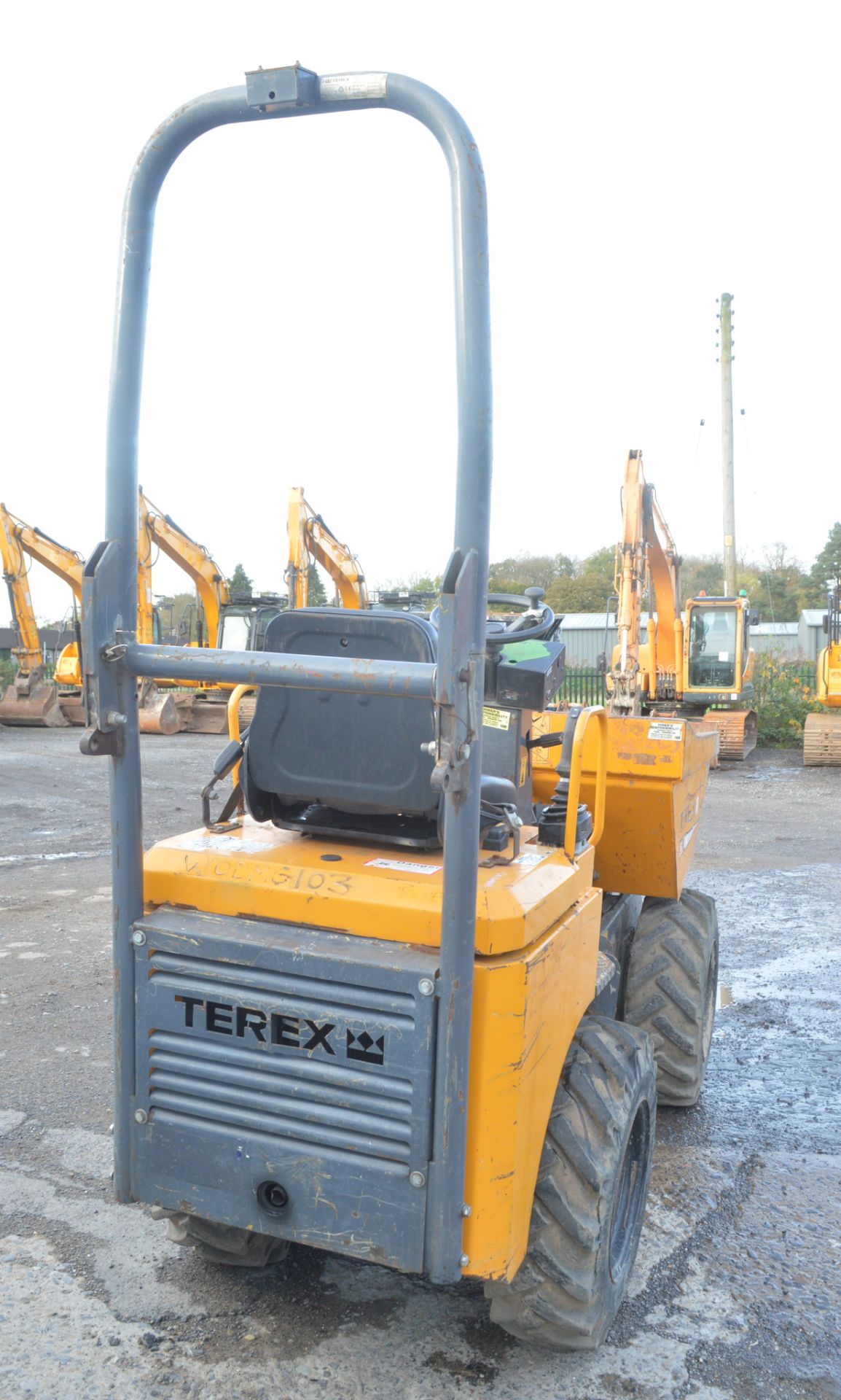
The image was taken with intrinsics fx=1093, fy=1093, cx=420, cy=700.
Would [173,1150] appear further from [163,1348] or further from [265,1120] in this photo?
[163,1348]

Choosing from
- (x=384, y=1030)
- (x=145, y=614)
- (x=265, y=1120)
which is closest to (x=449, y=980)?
(x=384, y=1030)

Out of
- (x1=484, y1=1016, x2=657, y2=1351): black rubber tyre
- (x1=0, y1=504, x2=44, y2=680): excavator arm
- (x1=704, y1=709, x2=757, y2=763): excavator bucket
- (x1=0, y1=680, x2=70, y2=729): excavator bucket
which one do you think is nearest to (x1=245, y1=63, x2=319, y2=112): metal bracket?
(x1=484, y1=1016, x2=657, y2=1351): black rubber tyre

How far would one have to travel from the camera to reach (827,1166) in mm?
3811

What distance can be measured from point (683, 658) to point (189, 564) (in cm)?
940

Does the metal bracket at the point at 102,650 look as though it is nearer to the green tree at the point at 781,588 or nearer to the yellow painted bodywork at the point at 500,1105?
the yellow painted bodywork at the point at 500,1105

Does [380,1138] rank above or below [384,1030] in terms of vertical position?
below

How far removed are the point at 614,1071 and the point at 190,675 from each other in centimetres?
145

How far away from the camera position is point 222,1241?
284 cm

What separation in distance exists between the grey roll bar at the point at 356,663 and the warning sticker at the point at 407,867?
36 centimetres

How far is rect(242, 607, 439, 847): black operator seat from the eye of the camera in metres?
2.59

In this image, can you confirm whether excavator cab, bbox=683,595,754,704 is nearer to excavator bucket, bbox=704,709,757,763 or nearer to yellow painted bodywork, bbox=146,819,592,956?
excavator bucket, bbox=704,709,757,763

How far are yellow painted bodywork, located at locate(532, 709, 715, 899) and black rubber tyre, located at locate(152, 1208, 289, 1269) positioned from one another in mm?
1753

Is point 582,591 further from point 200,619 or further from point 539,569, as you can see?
point 200,619

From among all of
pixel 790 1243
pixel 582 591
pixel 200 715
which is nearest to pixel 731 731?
pixel 200 715
